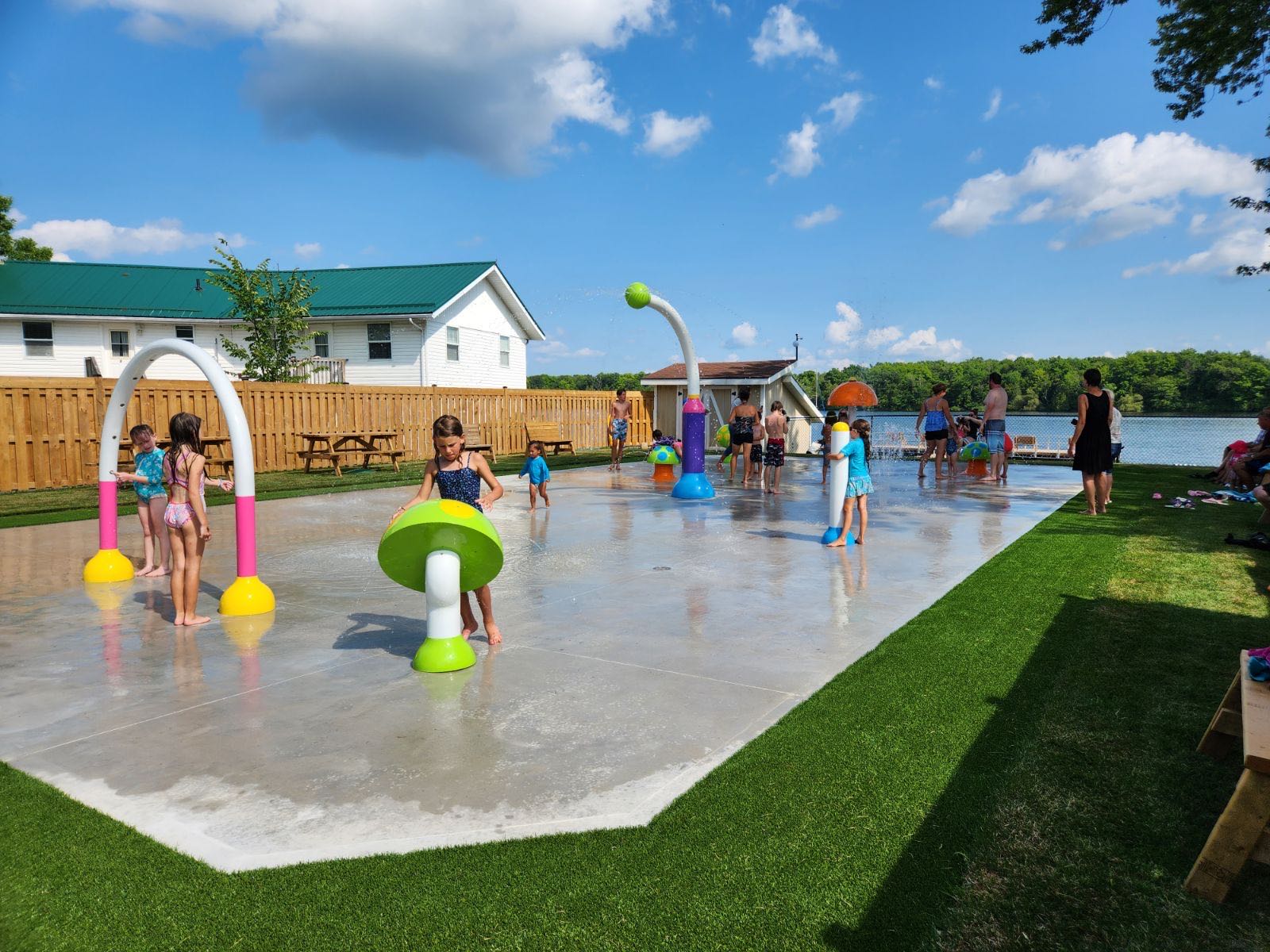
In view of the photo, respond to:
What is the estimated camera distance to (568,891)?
2.77m

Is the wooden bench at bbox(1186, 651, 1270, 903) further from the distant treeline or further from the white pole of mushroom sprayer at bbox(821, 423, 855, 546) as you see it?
the distant treeline

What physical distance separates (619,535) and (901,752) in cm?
659

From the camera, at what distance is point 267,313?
24.7 meters

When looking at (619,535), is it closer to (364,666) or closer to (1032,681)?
(364,666)

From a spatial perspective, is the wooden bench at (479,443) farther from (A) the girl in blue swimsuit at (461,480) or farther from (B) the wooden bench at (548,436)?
(A) the girl in blue swimsuit at (461,480)

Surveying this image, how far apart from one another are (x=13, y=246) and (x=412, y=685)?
Answer: 4519 cm

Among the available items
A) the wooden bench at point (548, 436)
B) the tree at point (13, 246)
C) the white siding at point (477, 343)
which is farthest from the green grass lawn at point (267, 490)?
the tree at point (13, 246)

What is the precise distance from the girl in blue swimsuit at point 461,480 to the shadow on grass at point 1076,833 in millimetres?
3280

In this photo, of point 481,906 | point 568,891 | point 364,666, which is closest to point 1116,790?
point 568,891

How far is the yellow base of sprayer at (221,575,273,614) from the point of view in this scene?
21.4ft

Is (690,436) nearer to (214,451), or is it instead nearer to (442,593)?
(442,593)

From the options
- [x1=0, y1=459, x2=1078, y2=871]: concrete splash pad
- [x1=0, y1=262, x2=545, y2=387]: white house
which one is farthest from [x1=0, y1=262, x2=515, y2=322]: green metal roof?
[x1=0, y1=459, x2=1078, y2=871]: concrete splash pad

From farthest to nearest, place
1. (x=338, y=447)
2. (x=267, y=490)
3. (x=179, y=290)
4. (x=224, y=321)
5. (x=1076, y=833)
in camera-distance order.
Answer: (x=179, y=290) → (x=224, y=321) → (x=338, y=447) → (x=267, y=490) → (x=1076, y=833)

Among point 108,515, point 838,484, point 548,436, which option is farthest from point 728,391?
point 108,515
